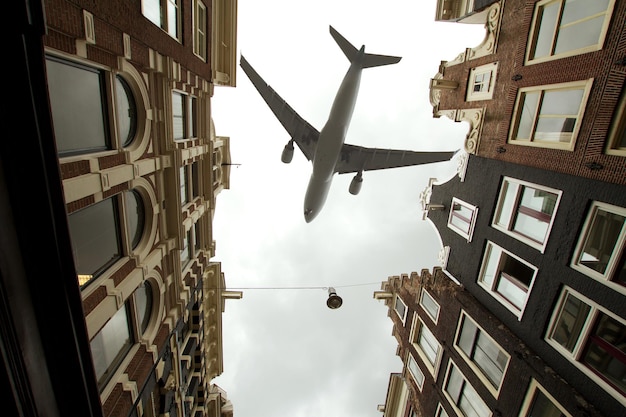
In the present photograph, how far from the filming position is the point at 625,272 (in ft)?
28.2

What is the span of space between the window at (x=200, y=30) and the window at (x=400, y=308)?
19.6 m

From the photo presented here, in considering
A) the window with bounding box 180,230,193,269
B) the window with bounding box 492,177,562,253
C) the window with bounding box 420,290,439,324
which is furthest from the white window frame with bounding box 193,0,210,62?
the window with bounding box 420,290,439,324

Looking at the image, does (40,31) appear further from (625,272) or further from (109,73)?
(625,272)

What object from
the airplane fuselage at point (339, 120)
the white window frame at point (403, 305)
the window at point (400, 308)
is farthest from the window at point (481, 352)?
the airplane fuselage at point (339, 120)

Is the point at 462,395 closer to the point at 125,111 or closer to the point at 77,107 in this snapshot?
the point at 125,111

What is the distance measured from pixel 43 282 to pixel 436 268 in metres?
17.2

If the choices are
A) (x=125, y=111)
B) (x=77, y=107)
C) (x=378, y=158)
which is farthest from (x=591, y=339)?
(x=125, y=111)

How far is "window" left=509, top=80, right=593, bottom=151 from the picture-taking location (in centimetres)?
1011

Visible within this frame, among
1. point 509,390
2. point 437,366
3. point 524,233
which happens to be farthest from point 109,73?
point 437,366

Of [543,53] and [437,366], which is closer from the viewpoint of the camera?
[543,53]

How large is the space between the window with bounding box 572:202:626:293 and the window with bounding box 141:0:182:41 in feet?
51.3

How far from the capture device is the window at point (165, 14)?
1108 cm

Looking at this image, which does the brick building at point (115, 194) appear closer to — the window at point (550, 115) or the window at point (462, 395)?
the window at point (462, 395)

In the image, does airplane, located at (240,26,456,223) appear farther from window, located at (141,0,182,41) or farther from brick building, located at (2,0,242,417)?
window, located at (141,0,182,41)
